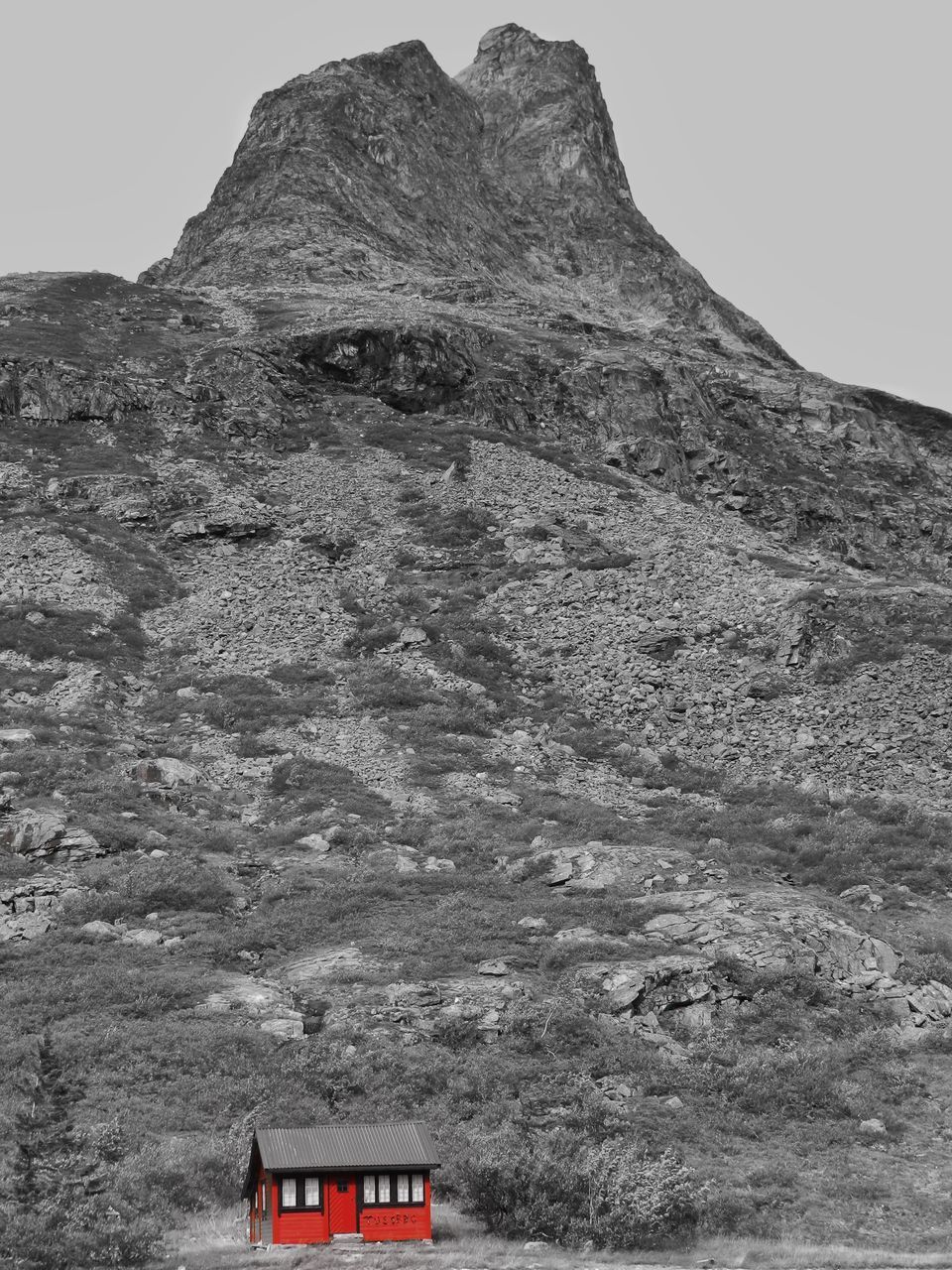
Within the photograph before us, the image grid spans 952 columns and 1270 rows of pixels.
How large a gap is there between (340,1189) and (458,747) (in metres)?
24.0

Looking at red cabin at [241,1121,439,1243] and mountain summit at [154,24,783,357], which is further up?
mountain summit at [154,24,783,357]

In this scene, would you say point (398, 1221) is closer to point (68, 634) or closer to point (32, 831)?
point (32, 831)

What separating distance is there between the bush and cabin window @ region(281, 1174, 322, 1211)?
10.7 feet

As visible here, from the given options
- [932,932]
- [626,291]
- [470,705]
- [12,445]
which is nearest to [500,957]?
[932,932]

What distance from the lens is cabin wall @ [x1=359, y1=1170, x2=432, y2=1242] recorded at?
20.0m

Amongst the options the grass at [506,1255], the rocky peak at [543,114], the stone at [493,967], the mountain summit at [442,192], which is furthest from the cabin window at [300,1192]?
the rocky peak at [543,114]

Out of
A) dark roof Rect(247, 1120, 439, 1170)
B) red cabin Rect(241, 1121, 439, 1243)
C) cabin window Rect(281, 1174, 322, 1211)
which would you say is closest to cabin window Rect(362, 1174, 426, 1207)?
red cabin Rect(241, 1121, 439, 1243)

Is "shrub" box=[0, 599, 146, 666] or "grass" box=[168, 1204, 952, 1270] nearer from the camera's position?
"grass" box=[168, 1204, 952, 1270]

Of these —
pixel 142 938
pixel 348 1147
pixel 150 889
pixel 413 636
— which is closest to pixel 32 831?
pixel 150 889

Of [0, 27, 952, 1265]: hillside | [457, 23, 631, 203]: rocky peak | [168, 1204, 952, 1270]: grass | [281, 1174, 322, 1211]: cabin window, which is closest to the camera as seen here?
[168, 1204, 952, 1270]: grass

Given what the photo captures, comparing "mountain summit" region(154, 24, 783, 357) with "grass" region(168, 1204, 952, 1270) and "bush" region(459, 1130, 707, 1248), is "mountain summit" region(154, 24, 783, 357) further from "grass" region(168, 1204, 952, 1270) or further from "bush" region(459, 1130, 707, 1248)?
"grass" region(168, 1204, 952, 1270)

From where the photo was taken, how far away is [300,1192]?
64.7 ft

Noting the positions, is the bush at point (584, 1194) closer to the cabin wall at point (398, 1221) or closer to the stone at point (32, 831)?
the cabin wall at point (398, 1221)

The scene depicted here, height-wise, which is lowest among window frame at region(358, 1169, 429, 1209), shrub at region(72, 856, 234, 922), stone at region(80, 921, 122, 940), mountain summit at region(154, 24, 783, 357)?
window frame at region(358, 1169, 429, 1209)
